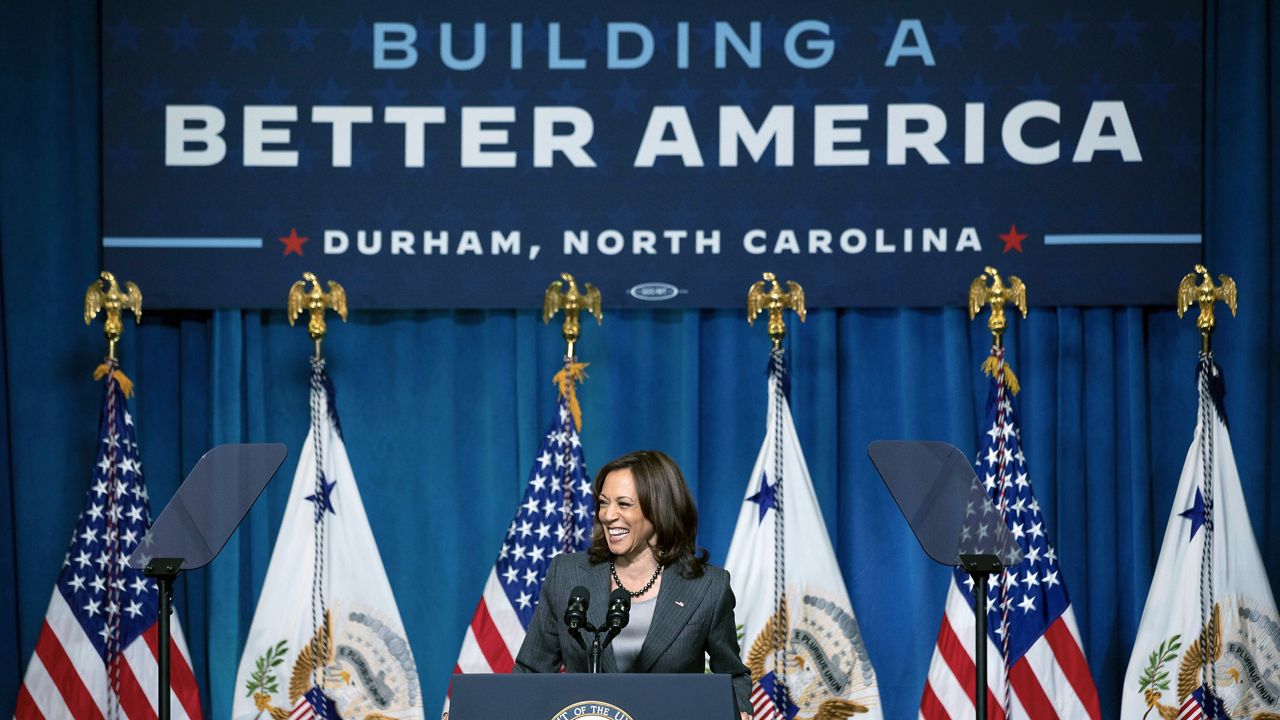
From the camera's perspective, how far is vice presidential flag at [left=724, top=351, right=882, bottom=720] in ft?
14.6

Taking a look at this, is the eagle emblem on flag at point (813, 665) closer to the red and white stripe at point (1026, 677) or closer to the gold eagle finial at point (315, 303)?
the red and white stripe at point (1026, 677)

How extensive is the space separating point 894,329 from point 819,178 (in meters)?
0.62

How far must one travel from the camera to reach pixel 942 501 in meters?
3.09

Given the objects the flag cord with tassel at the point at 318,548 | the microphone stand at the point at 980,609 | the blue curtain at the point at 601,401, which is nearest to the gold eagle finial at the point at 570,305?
the blue curtain at the point at 601,401

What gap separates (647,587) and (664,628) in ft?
0.37

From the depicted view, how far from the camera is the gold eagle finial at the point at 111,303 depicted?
455cm

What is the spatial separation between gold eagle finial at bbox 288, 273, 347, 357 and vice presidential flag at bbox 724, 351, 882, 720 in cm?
149


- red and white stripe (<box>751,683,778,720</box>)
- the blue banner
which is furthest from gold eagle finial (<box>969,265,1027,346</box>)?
red and white stripe (<box>751,683,778,720</box>)

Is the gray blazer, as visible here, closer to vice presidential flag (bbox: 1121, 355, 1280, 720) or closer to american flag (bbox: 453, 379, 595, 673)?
american flag (bbox: 453, 379, 595, 673)

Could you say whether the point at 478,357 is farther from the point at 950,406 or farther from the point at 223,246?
the point at 950,406

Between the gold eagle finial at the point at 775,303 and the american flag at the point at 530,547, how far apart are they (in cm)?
72

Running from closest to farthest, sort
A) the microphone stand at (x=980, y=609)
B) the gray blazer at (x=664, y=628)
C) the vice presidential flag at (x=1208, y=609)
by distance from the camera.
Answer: the microphone stand at (x=980, y=609) < the gray blazer at (x=664, y=628) < the vice presidential flag at (x=1208, y=609)

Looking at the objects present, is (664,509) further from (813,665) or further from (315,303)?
(315,303)

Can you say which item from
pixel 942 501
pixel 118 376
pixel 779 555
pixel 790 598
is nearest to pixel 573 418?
pixel 779 555
